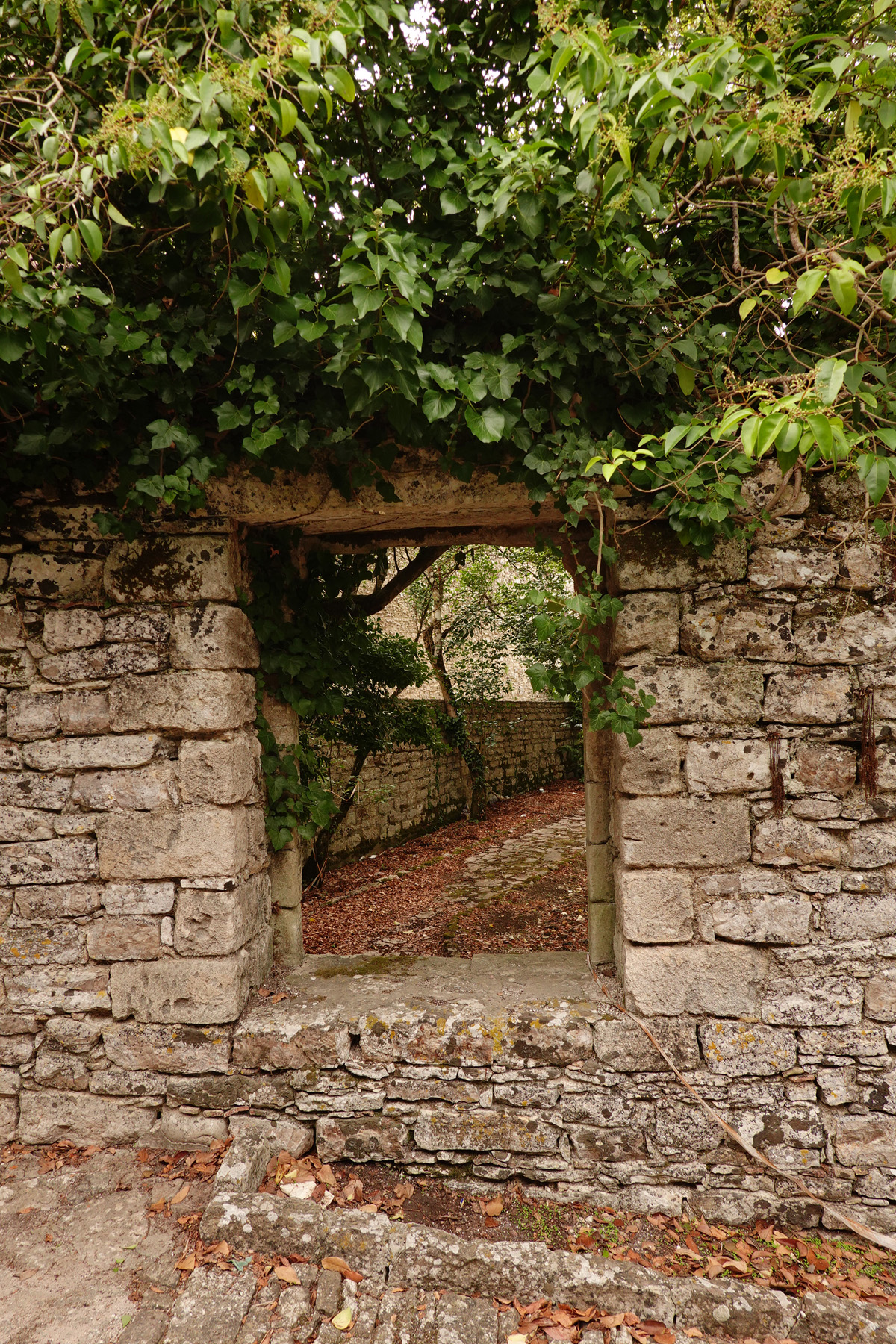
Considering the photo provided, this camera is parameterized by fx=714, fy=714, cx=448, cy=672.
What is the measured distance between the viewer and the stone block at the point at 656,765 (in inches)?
101

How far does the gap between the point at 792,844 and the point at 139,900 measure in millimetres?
2383

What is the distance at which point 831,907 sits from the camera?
8.23 ft

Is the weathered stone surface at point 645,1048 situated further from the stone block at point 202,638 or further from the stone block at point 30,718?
the stone block at point 30,718

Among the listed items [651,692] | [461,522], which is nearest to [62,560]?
[461,522]

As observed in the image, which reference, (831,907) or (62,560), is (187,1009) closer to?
(62,560)

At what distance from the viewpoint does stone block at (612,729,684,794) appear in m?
2.56

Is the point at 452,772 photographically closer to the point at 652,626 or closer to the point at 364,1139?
the point at 364,1139

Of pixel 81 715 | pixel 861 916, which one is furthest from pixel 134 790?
pixel 861 916

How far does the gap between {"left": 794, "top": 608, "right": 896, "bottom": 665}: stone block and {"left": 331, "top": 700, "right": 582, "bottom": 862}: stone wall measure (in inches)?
156

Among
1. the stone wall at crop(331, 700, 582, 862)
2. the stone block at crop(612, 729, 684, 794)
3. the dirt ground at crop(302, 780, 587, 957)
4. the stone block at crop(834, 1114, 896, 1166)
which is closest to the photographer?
the stone block at crop(834, 1114, 896, 1166)

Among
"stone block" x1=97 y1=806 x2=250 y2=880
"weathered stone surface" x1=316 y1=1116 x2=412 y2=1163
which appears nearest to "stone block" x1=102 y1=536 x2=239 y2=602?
"stone block" x1=97 y1=806 x2=250 y2=880

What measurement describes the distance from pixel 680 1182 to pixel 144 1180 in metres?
1.89

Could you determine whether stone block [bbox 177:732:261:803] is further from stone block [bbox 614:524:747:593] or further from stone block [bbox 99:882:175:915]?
stone block [bbox 614:524:747:593]

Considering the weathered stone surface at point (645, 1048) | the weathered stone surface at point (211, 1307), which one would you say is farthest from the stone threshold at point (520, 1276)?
the weathered stone surface at point (645, 1048)
